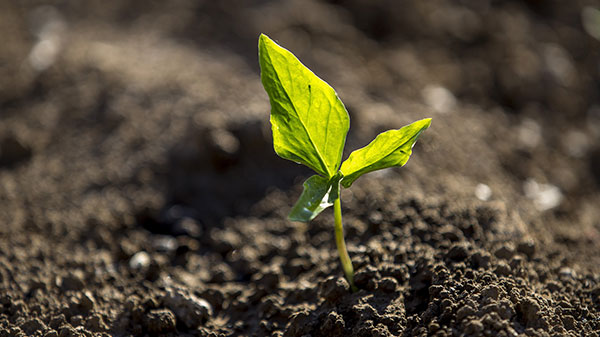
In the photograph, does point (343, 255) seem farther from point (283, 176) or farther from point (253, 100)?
point (253, 100)

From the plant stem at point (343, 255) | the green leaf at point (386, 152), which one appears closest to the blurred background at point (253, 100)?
the plant stem at point (343, 255)

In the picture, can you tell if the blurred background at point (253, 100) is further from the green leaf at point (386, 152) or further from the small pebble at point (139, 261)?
the green leaf at point (386, 152)

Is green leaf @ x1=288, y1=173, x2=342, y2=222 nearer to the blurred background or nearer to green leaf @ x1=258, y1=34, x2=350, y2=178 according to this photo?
green leaf @ x1=258, y1=34, x2=350, y2=178

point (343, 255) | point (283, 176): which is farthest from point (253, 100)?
point (343, 255)

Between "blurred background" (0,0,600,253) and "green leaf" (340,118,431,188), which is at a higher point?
"green leaf" (340,118,431,188)

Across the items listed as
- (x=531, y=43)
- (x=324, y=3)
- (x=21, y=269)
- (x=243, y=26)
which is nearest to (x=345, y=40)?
(x=324, y=3)

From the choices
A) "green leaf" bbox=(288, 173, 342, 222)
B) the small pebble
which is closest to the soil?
the small pebble

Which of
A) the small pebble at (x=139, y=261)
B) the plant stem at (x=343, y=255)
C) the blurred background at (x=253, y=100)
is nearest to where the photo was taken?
the plant stem at (x=343, y=255)
